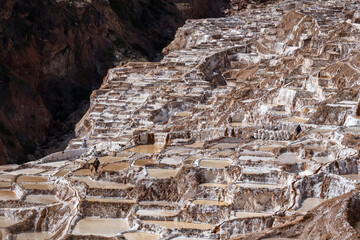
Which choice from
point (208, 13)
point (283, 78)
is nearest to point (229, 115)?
point (283, 78)

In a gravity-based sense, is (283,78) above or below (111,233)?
above

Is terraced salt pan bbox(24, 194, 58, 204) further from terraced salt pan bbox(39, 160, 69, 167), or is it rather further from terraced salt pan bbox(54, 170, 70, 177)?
terraced salt pan bbox(39, 160, 69, 167)

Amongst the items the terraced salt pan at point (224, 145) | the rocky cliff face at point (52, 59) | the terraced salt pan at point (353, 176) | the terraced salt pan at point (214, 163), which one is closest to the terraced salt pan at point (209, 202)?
the terraced salt pan at point (214, 163)

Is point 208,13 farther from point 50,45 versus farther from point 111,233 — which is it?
point 111,233

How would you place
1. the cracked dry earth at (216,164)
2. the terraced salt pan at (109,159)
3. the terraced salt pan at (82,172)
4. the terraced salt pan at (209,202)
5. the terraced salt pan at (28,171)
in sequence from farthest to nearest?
the terraced salt pan at (28,171) < the terraced salt pan at (109,159) < the terraced salt pan at (82,172) < the terraced salt pan at (209,202) < the cracked dry earth at (216,164)

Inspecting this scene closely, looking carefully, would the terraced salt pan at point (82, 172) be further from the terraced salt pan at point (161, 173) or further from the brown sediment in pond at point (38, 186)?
the terraced salt pan at point (161, 173)

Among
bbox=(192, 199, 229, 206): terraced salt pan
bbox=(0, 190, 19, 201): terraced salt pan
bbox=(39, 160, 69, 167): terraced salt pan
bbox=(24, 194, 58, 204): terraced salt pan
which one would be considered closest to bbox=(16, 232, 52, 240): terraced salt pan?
bbox=(24, 194, 58, 204): terraced salt pan

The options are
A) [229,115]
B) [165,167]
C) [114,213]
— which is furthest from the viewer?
[229,115]
